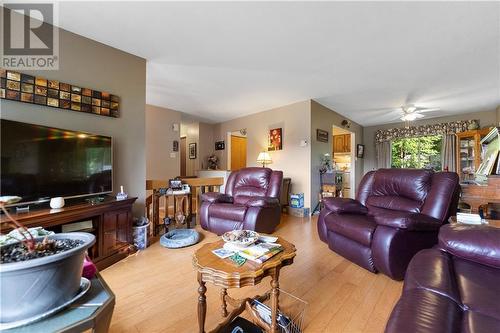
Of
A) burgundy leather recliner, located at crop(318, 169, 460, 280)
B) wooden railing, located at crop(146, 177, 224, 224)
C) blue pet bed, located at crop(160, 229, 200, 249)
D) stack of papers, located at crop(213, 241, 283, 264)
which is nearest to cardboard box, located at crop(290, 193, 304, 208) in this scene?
wooden railing, located at crop(146, 177, 224, 224)

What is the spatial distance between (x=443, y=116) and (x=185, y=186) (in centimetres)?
624

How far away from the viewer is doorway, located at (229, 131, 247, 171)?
639cm

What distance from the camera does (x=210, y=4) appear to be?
181 cm

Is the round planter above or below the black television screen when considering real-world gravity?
below

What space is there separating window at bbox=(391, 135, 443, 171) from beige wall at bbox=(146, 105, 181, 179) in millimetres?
5954

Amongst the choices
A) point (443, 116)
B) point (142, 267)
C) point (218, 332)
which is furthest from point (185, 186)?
point (443, 116)

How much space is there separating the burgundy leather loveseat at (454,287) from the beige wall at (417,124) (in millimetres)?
5193

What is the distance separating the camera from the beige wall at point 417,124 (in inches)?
185

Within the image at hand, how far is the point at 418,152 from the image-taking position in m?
5.93

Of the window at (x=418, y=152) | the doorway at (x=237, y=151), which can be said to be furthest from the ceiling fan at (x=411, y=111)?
the doorway at (x=237, y=151)

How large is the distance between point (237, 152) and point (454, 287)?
582cm

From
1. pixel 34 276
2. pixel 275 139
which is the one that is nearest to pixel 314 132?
pixel 275 139

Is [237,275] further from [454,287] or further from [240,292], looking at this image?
A: [454,287]

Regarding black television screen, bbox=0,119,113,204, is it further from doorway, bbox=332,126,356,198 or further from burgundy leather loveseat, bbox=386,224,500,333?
doorway, bbox=332,126,356,198
